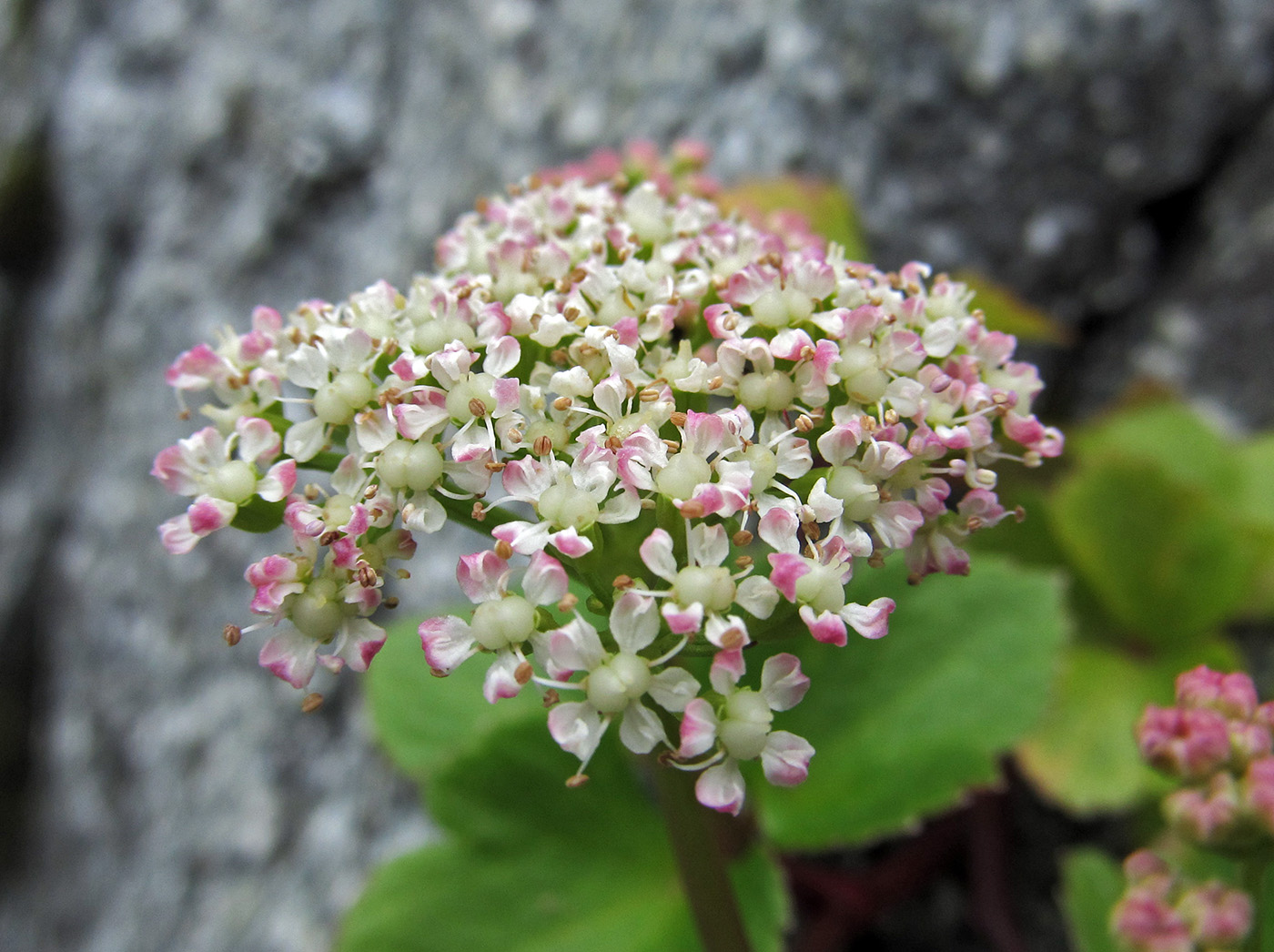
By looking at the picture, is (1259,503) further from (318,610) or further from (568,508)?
(318,610)

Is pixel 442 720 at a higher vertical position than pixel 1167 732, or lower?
higher

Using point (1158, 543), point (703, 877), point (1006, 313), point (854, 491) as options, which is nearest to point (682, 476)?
point (854, 491)

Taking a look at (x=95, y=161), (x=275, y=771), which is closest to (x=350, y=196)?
(x=95, y=161)

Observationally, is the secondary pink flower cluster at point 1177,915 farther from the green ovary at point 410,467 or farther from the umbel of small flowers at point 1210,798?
the green ovary at point 410,467

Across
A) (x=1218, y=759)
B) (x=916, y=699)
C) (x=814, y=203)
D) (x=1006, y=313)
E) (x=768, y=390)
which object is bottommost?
(x=1218, y=759)

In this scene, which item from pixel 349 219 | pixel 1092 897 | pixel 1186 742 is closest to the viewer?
pixel 1186 742

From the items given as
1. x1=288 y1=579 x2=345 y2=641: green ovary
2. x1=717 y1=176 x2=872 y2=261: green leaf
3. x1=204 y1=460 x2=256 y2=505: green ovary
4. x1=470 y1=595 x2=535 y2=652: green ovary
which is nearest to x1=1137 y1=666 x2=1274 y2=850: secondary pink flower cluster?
x1=470 y1=595 x2=535 y2=652: green ovary

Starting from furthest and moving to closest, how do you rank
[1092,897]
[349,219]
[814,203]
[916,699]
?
[349,219] < [814,203] < [916,699] < [1092,897]

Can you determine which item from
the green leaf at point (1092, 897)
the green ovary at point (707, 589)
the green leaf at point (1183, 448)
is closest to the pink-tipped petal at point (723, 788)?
the green ovary at point (707, 589)

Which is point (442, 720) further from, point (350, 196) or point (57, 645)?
point (57, 645)
